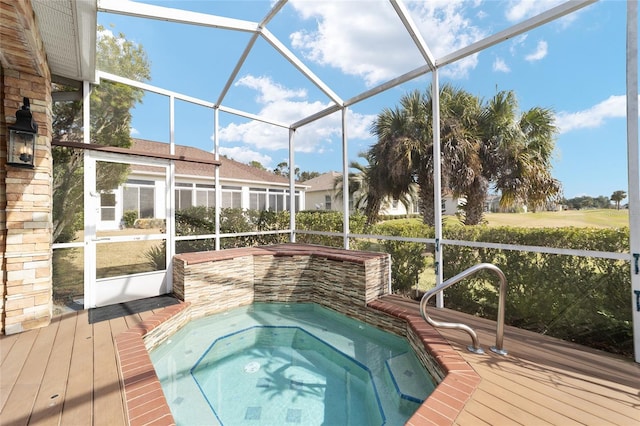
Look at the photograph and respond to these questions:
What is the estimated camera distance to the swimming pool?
266cm

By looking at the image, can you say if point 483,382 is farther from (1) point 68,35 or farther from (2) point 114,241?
(1) point 68,35

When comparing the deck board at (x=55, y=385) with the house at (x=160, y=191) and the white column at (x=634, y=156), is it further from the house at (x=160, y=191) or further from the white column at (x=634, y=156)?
the white column at (x=634, y=156)

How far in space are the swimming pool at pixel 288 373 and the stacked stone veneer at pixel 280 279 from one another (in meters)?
0.37

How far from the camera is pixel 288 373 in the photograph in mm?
3363

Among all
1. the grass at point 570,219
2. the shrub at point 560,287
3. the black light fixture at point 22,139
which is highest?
the black light fixture at point 22,139

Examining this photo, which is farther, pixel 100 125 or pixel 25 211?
pixel 100 125

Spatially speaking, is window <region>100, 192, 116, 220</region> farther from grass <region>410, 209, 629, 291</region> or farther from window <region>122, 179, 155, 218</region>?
grass <region>410, 209, 629, 291</region>

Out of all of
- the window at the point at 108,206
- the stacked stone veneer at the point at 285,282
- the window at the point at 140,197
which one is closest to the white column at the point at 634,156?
the stacked stone veneer at the point at 285,282

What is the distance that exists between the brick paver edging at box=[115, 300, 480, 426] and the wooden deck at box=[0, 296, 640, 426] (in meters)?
0.07

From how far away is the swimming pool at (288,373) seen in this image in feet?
8.73

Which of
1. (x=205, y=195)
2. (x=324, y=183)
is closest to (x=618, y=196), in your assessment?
(x=205, y=195)

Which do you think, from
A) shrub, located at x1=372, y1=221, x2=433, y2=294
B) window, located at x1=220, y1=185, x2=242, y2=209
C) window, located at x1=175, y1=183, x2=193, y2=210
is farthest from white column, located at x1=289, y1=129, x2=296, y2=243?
shrub, located at x1=372, y1=221, x2=433, y2=294

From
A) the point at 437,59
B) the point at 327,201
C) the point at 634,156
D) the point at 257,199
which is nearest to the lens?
the point at 634,156

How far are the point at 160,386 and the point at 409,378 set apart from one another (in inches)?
101
